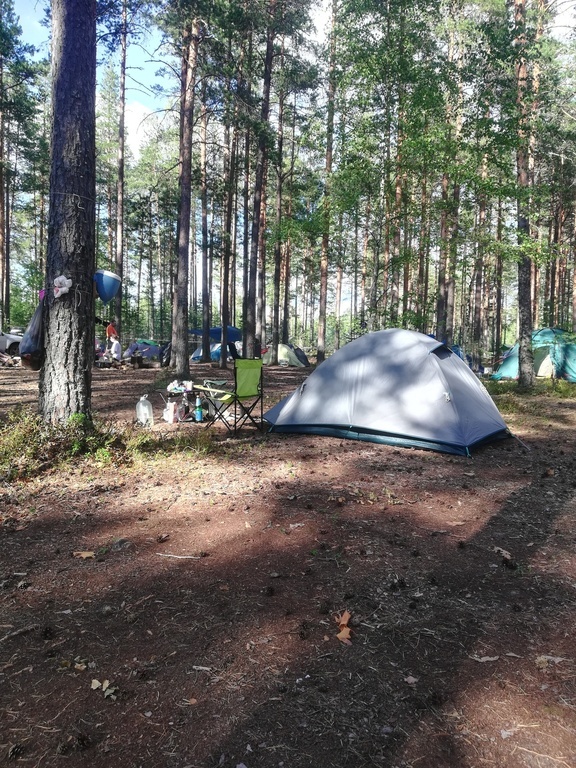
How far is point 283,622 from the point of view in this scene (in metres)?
2.55

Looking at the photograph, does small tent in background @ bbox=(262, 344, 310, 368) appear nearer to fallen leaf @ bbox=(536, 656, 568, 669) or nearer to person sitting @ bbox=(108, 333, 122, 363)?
person sitting @ bbox=(108, 333, 122, 363)

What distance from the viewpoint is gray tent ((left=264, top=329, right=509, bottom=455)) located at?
20.3 feet

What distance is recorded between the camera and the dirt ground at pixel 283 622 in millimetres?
1806

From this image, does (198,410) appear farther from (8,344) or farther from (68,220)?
(8,344)

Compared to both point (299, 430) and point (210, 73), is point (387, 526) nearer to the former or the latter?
point (299, 430)

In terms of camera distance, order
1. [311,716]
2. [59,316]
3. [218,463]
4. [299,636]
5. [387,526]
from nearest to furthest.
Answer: [311,716]
[299,636]
[387,526]
[59,316]
[218,463]

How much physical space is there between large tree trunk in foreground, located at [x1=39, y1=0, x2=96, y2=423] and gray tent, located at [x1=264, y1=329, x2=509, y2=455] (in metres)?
3.07

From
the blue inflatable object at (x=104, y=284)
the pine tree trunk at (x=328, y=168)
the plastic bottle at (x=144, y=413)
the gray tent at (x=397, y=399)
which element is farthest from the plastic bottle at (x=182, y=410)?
the pine tree trunk at (x=328, y=168)

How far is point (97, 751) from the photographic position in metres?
1.72

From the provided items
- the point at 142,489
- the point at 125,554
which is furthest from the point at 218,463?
the point at 125,554

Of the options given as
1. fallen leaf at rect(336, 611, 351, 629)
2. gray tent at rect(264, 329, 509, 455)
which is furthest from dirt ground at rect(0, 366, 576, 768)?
gray tent at rect(264, 329, 509, 455)

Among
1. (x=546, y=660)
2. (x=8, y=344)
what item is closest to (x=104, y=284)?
(x=546, y=660)

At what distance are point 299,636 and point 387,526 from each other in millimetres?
1637

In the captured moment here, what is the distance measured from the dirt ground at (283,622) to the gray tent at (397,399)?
129 cm
